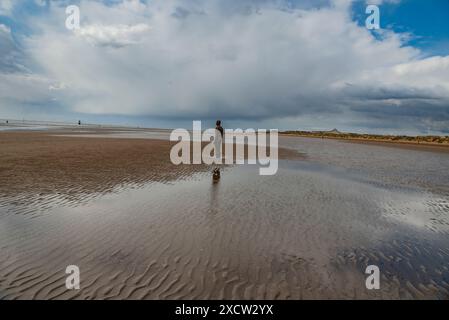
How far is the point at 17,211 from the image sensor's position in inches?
287

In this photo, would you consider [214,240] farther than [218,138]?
No

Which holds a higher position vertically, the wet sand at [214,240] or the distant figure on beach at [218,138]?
the distant figure on beach at [218,138]

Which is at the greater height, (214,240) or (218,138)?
(218,138)

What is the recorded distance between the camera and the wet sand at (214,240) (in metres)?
4.29

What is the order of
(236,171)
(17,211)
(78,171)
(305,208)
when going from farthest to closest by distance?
(236,171) → (78,171) → (305,208) → (17,211)

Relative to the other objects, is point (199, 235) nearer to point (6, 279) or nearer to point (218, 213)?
point (218, 213)

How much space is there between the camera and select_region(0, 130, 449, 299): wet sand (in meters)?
4.29

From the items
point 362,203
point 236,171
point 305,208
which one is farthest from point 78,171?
point 362,203

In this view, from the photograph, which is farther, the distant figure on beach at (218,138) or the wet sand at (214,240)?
the distant figure on beach at (218,138)

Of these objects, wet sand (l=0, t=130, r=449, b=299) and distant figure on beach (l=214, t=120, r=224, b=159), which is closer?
wet sand (l=0, t=130, r=449, b=299)

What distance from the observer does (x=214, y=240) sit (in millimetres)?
6023

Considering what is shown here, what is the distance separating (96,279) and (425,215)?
33.8 feet

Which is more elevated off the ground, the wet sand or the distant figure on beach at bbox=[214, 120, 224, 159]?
the distant figure on beach at bbox=[214, 120, 224, 159]
